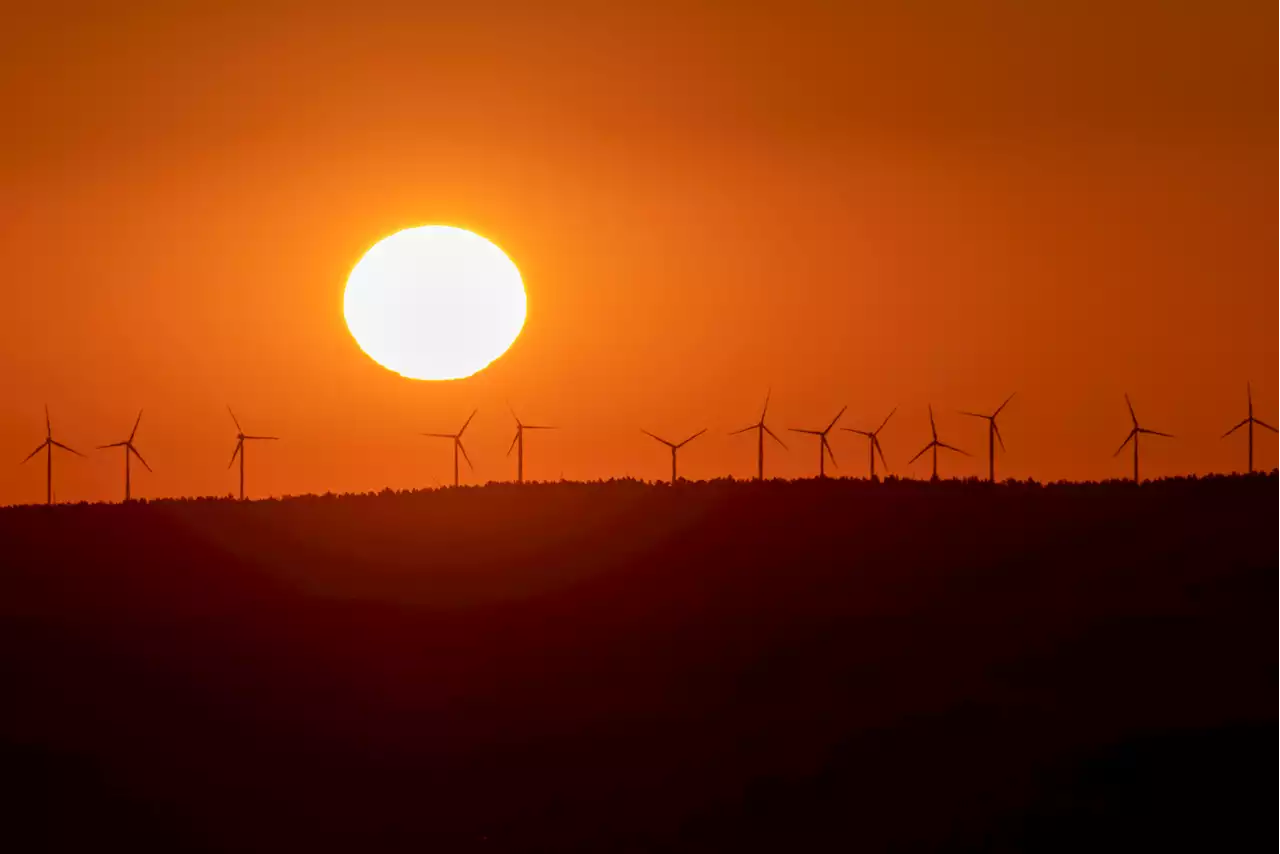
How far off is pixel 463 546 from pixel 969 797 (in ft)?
120

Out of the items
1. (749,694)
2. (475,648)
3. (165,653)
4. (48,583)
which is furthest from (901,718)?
(48,583)

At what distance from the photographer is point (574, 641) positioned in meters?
67.8

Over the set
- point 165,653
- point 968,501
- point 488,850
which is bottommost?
point 488,850

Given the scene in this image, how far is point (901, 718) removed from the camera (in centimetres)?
5619

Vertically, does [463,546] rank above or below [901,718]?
above

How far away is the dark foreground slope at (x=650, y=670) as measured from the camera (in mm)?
50594

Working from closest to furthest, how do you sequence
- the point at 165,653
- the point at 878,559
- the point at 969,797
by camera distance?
the point at 969,797 → the point at 165,653 → the point at 878,559

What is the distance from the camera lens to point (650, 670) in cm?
6419

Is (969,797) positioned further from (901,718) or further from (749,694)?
(749,694)

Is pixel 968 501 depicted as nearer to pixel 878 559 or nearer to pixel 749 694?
pixel 878 559

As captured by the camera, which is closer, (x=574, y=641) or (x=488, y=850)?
(x=488, y=850)

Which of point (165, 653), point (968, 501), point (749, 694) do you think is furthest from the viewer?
point (968, 501)

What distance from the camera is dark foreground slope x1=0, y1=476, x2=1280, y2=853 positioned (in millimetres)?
50594

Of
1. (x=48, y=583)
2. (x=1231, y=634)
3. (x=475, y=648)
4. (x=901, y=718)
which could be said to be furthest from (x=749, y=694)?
(x=48, y=583)
